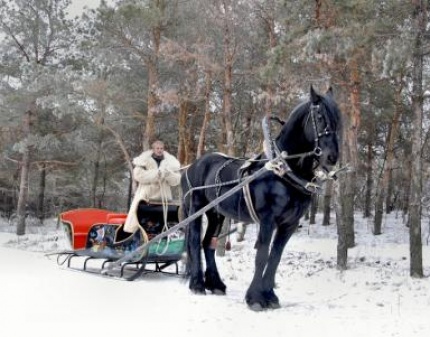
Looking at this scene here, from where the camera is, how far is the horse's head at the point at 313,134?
211 inches

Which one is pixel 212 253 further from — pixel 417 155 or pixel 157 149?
pixel 417 155

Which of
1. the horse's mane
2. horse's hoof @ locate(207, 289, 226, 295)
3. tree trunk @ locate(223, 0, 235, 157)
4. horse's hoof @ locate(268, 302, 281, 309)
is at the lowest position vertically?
horse's hoof @ locate(207, 289, 226, 295)

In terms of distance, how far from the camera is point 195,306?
240 inches

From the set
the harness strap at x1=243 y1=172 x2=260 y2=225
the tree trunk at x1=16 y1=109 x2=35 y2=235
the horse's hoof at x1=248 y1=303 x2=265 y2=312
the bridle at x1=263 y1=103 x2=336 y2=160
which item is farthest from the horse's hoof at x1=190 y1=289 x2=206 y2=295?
the tree trunk at x1=16 y1=109 x2=35 y2=235

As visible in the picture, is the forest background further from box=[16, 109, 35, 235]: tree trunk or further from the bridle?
the bridle

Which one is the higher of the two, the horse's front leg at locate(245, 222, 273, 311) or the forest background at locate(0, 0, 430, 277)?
the forest background at locate(0, 0, 430, 277)

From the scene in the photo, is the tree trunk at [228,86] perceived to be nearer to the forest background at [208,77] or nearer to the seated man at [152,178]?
the forest background at [208,77]

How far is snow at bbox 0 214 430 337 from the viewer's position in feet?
16.4

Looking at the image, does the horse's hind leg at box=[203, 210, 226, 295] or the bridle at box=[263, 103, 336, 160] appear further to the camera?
the horse's hind leg at box=[203, 210, 226, 295]

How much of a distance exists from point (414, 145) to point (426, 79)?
629 cm

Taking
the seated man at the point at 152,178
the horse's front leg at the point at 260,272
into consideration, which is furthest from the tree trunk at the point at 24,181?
the horse's front leg at the point at 260,272

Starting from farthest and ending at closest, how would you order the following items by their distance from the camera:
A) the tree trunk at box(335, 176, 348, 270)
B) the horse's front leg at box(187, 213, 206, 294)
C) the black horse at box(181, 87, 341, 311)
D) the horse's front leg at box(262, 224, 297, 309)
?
the tree trunk at box(335, 176, 348, 270)
the horse's front leg at box(187, 213, 206, 294)
the horse's front leg at box(262, 224, 297, 309)
the black horse at box(181, 87, 341, 311)

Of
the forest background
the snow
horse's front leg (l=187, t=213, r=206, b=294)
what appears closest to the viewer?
the snow

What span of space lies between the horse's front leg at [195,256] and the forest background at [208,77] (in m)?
4.74
